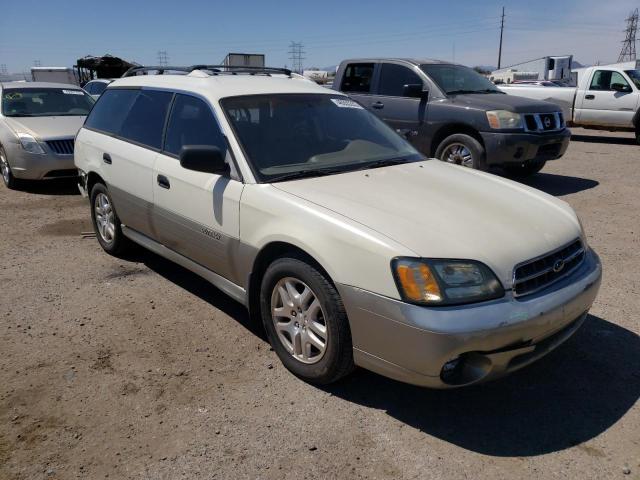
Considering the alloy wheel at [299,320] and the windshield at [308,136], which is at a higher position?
the windshield at [308,136]

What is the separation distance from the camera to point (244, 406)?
3.02 meters

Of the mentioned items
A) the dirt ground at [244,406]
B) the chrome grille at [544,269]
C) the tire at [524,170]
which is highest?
the chrome grille at [544,269]

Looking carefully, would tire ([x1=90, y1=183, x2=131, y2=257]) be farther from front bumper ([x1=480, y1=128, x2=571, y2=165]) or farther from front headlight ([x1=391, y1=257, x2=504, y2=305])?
front bumper ([x1=480, y1=128, x2=571, y2=165])

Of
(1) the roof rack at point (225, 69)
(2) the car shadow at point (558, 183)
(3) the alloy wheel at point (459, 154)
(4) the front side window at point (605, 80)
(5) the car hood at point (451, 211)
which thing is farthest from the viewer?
(4) the front side window at point (605, 80)

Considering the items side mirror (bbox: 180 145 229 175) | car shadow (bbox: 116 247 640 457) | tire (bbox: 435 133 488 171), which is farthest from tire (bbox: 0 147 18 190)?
car shadow (bbox: 116 247 640 457)

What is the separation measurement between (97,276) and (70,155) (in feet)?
13.1

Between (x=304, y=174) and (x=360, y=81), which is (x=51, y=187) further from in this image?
(x=304, y=174)

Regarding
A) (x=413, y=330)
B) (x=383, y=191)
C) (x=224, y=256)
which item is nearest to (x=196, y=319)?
(x=224, y=256)

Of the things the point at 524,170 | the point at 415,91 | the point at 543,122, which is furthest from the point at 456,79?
the point at 524,170

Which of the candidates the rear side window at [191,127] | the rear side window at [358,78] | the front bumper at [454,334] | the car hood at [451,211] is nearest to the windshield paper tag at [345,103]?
the car hood at [451,211]

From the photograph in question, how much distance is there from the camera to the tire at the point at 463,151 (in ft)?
25.5

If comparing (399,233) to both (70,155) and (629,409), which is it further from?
(70,155)

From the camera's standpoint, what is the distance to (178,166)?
3928 mm

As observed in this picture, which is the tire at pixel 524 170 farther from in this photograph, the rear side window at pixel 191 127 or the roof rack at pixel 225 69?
the rear side window at pixel 191 127
